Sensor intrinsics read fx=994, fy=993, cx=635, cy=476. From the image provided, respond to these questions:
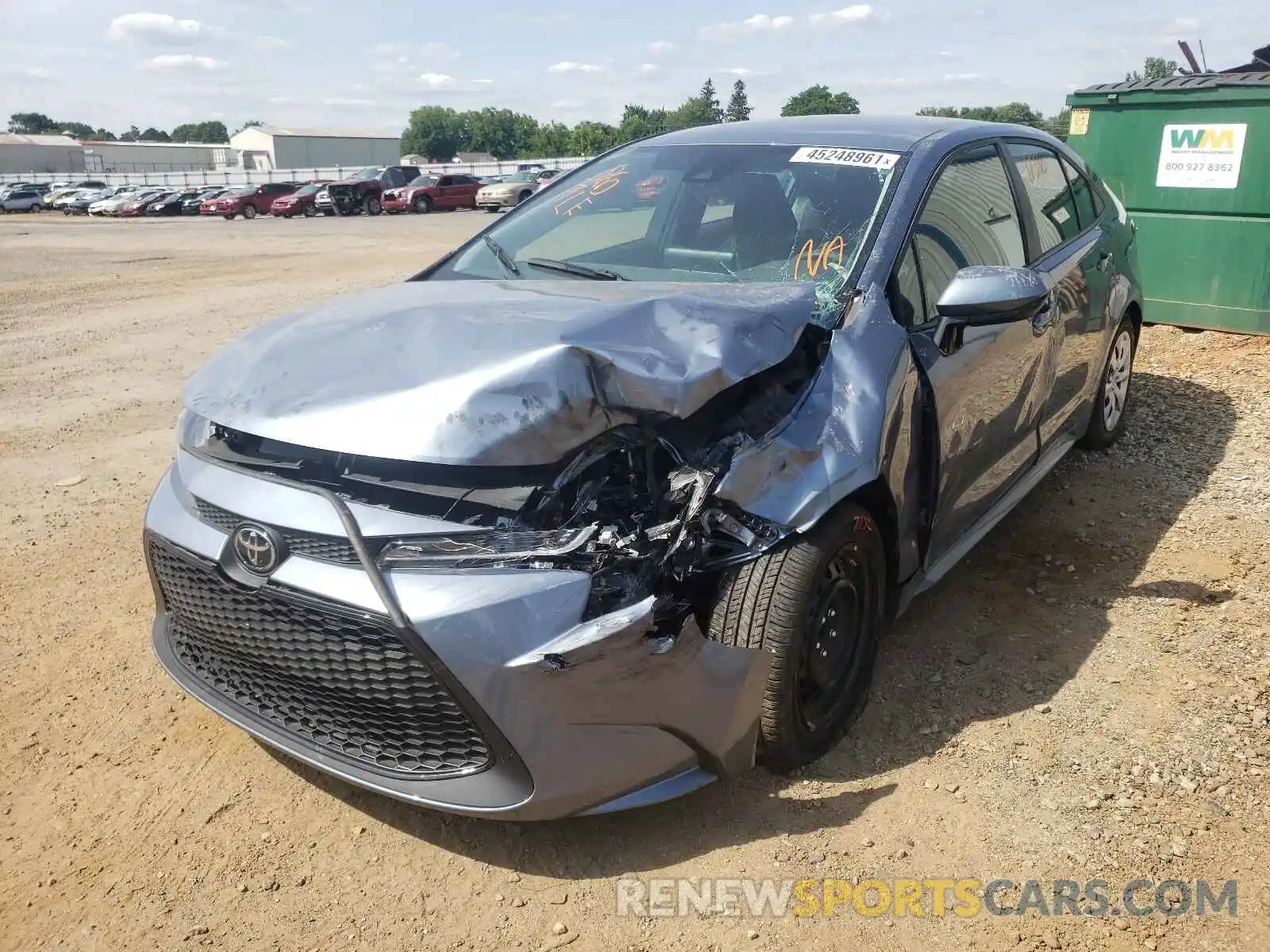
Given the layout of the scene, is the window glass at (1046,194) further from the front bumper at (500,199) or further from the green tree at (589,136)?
the green tree at (589,136)

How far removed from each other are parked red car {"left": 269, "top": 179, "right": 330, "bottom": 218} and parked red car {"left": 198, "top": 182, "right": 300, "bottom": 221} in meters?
1.68

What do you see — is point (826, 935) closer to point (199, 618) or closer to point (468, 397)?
point (468, 397)

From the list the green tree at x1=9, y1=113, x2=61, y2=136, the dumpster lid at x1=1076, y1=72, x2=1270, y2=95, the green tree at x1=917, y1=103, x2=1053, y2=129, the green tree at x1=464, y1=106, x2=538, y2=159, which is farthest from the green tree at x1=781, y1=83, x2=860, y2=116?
the green tree at x1=9, y1=113, x2=61, y2=136

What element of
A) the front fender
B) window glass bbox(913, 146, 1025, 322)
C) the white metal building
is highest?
the white metal building

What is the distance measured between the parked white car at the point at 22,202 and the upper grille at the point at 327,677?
51877 mm

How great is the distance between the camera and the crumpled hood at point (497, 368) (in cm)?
227

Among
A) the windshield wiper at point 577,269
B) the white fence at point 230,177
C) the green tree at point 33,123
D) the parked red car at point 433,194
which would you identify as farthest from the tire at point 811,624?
the green tree at point 33,123

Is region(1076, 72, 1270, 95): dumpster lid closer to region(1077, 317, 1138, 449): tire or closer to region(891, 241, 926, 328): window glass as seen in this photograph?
region(1077, 317, 1138, 449): tire

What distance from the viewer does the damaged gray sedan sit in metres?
2.23

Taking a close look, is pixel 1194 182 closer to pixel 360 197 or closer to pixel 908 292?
pixel 908 292

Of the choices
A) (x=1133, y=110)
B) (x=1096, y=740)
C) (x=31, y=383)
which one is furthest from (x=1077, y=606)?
(x=31, y=383)

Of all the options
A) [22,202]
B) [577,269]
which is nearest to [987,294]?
[577,269]

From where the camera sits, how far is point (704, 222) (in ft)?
11.5

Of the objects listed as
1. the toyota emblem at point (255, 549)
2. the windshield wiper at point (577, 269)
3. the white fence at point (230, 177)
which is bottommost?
the toyota emblem at point (255, 549)
